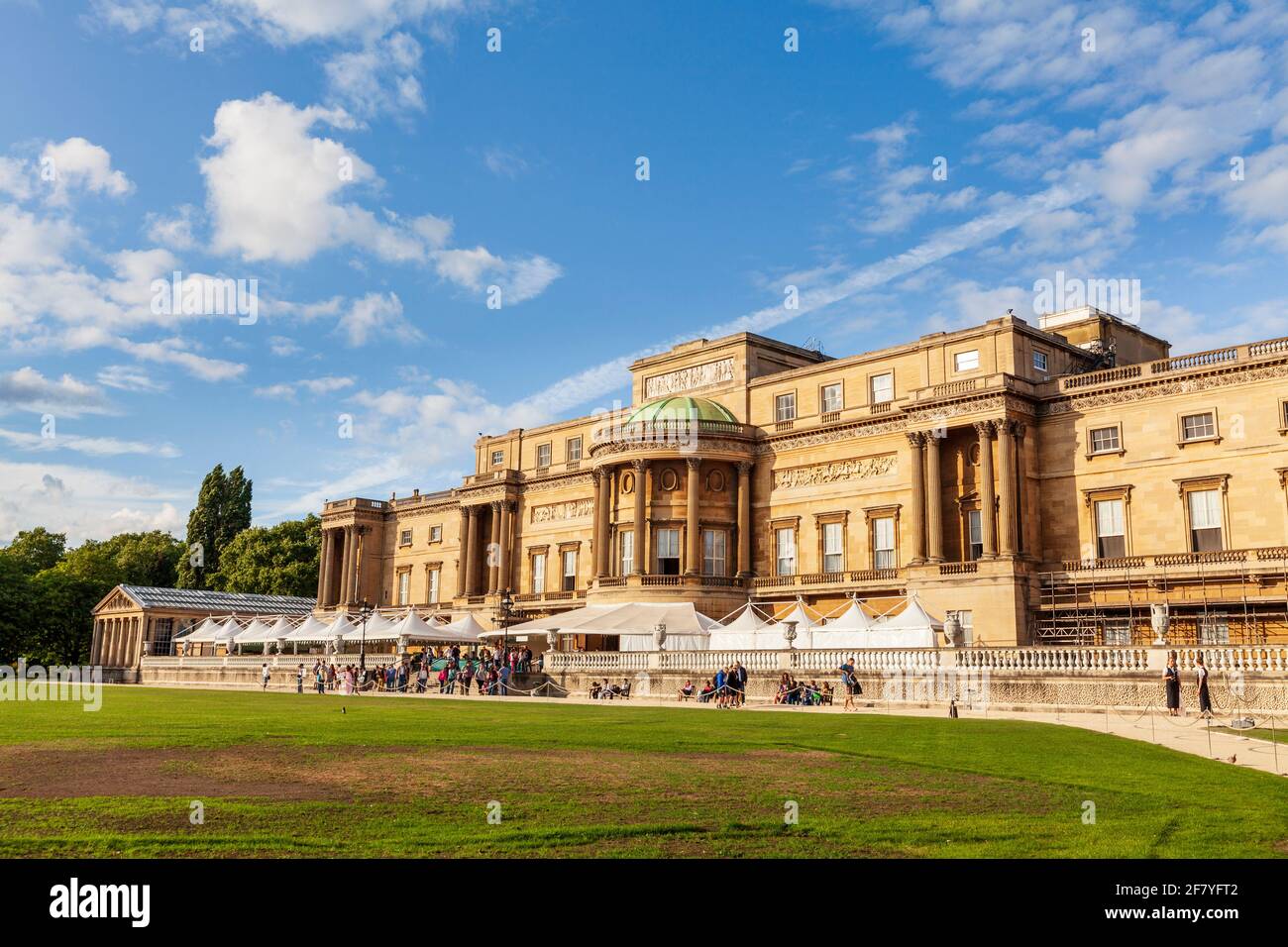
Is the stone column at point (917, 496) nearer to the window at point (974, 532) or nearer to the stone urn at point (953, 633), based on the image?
the window at point (974, 532)

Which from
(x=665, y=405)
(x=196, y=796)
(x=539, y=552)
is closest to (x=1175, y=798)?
(x=196, y=796)

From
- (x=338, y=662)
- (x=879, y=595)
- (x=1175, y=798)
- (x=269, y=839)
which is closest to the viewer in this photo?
(x=269, y=839)

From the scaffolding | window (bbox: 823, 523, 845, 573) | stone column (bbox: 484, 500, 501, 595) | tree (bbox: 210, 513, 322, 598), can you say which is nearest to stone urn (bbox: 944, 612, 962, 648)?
the scaffolding

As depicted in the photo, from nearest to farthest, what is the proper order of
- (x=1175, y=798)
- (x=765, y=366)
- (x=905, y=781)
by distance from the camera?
(x=1175, y=798) → (x=905, y=781) → (x=765, y=366)

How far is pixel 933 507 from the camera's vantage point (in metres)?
53.8

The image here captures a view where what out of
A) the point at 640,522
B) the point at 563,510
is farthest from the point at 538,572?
the point at 640,522

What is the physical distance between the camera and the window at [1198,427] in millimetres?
48188

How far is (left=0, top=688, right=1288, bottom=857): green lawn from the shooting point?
10211 millimetres

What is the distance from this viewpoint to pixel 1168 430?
49.4 meters

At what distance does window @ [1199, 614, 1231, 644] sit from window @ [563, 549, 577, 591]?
Answer: 3874 centimetres

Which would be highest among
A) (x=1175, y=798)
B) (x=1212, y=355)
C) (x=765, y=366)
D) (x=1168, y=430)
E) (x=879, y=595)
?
(x=765, y=366)

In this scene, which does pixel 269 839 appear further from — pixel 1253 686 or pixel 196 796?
pixel 1253 686

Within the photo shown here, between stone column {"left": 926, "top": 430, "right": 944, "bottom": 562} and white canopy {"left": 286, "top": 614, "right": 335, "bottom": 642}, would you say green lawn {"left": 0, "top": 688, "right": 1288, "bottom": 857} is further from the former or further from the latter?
white canopy {"left": 286, "top": 614, "right": 335, "bottom": 642}
